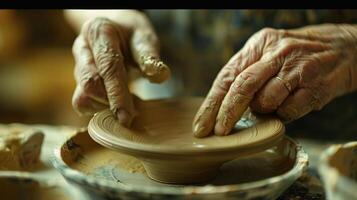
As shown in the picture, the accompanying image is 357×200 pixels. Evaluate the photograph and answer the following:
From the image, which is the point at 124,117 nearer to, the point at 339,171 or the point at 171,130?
the point at 171,130

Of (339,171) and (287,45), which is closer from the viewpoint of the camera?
(339,171)

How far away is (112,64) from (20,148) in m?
0.38

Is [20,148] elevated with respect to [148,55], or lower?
lower

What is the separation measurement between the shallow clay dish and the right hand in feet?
0.16

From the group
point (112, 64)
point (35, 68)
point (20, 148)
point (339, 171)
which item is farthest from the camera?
point (35, 68)

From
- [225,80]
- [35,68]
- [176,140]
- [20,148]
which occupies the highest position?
[225,80]

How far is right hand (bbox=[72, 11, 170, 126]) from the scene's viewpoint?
1209mm

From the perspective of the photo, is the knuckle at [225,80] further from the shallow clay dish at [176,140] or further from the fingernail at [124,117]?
the fingernail at [124,117]

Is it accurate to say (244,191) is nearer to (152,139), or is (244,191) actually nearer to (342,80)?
(152,139)

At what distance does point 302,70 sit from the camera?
1.17 m

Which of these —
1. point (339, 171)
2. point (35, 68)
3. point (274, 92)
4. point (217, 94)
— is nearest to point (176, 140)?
point (217, 94)

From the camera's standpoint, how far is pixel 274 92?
3.68 feet
